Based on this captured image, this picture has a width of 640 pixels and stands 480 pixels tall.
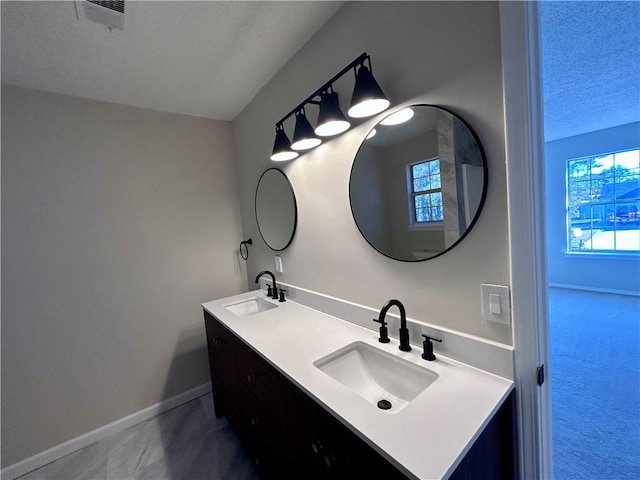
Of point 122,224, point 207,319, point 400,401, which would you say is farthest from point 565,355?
point 122,224

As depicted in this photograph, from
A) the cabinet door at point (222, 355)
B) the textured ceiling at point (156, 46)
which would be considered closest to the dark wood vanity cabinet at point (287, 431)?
the cabinet door at point (222, 355)

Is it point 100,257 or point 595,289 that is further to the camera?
point 595,289

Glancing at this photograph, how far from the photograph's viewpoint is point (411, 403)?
78 cm

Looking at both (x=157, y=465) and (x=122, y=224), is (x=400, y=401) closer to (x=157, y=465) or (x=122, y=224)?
(x=157, y=465)

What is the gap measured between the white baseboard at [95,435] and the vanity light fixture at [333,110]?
2104mm

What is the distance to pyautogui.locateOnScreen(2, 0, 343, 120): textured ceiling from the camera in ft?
3.92

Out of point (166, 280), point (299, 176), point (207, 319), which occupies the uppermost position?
point (299, 176)

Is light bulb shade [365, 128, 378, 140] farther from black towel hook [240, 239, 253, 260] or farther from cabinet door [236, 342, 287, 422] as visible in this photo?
black towel hook [240, 239, 253, 260]

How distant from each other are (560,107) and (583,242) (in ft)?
9.58

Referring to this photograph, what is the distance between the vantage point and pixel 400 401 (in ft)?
3.37

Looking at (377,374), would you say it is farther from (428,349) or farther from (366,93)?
(366,93)

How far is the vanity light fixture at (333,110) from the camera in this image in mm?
1018

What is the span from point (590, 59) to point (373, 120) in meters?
2.31

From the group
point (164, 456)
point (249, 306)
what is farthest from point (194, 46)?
point (164, 456)
